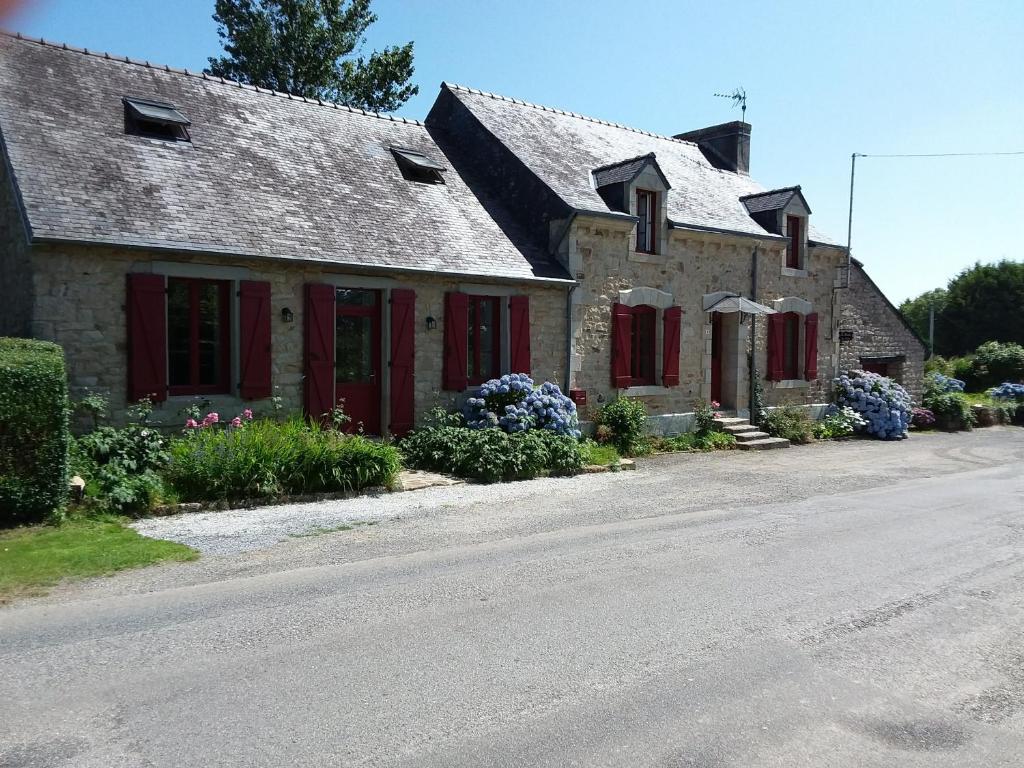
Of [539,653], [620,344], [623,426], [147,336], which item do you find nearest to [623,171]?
[620,344]

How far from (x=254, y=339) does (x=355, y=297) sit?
1.87m

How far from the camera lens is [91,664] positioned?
4340 mm

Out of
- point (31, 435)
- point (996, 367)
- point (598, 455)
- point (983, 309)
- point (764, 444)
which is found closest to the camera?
point (31, 435)

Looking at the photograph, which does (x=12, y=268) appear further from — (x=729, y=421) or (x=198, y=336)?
(x=729, y=421)

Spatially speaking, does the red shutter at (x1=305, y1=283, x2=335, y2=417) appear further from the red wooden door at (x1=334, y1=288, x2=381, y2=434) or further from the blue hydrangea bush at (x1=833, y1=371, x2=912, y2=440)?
the blue hydrangea bush at (x1=833, y1=371, x2=912, y2=440)

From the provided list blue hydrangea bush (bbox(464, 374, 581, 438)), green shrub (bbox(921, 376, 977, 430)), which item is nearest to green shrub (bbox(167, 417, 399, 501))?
blue hydrangea bush (bbox(464, 374, 581, 438))

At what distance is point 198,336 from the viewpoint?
10.7 m

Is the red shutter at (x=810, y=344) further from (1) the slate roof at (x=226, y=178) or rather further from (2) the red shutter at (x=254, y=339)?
(2) the red shutter at (x=254, y=339)

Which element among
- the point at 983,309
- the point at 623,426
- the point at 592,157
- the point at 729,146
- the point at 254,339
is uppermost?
the point at 729,146

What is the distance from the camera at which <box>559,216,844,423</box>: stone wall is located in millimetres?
14859

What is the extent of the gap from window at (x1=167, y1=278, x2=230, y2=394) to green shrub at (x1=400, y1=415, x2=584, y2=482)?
114 inches

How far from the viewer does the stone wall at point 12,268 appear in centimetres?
961

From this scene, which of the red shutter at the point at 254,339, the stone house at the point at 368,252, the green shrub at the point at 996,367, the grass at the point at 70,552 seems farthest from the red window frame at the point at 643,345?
the green shrub at the point at 996,367

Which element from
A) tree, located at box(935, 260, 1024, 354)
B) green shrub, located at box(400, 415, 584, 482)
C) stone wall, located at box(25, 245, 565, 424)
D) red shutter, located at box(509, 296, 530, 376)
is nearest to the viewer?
stone wall, located at box(25, 245, 565, 424)
